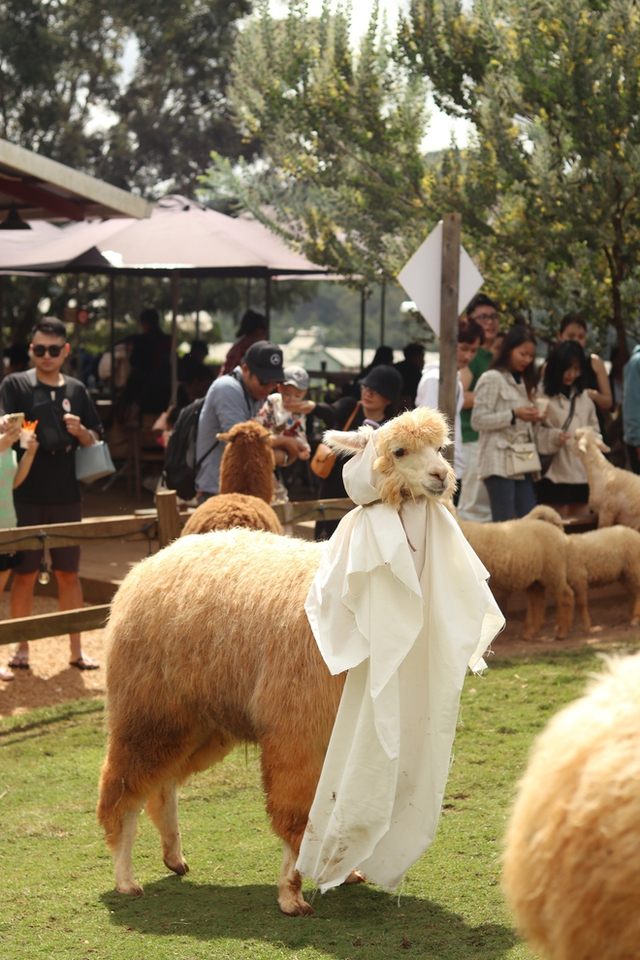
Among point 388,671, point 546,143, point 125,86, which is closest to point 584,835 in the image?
point 388,671

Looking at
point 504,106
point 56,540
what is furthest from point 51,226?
point 56,540

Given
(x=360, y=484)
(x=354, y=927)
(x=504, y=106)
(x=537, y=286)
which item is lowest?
(x=354, y=927)

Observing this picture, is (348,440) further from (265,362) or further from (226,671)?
(265,362)

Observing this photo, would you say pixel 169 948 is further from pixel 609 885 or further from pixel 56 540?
pixel 56 540

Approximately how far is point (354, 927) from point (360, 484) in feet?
4.78

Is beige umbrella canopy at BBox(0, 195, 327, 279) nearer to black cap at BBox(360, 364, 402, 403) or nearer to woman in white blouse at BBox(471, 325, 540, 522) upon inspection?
woman in white blouse at BBox(471, 325, 540, 522)

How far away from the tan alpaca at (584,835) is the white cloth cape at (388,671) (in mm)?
1360

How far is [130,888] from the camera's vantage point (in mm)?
3848

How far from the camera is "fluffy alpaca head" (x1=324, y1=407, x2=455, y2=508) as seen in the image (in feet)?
11.4

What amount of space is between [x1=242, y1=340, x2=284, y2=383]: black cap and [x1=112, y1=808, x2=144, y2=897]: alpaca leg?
2870mm

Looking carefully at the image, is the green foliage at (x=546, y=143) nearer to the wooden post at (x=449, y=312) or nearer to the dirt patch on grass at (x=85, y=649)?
the wooden post at (x=449, y=312)

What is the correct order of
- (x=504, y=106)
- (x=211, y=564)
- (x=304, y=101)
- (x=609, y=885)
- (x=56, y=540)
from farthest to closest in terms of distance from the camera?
(x=304, y=101) < (x=504, y=106) < (x=56, y=540) < (x=211, y=564) < (x=609, y=885)

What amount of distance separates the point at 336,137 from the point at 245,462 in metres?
6.54

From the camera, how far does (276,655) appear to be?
3648 mm
